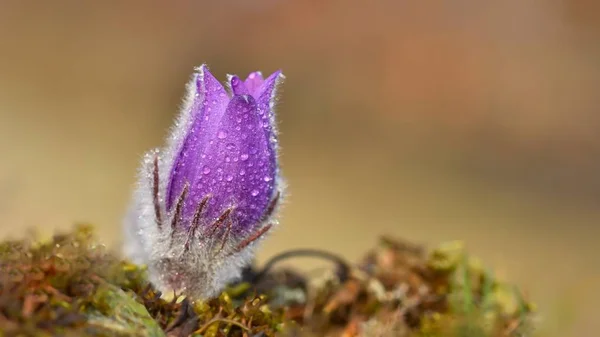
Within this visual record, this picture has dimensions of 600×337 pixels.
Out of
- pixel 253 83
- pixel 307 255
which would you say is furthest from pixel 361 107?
pixel 253 83

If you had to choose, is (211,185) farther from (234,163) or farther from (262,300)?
(262,300)

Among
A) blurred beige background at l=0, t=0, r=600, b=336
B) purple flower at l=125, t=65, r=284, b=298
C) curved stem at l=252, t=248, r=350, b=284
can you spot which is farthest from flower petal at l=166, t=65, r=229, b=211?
blurred beige background at l=0, t=0, r=600, b=336

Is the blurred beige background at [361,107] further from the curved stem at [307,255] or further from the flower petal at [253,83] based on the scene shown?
the flower petal at [253,83]

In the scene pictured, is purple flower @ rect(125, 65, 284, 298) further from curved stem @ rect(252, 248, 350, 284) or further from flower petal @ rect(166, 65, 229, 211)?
curved stem @ rect(252, 248, 350, 284)

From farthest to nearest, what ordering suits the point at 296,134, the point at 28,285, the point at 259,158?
1. the point at 296,134
2. the point at 259,158
3. the point at 28,285

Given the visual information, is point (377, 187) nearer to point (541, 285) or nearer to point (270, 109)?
point (541, 285)

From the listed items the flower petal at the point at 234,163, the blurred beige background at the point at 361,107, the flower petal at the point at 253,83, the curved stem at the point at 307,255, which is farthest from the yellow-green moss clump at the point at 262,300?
the blurred beige background at the point at 361,107

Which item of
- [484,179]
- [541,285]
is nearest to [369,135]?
[484,179]

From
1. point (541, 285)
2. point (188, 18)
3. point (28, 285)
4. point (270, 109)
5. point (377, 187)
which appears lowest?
point (28, 285)
